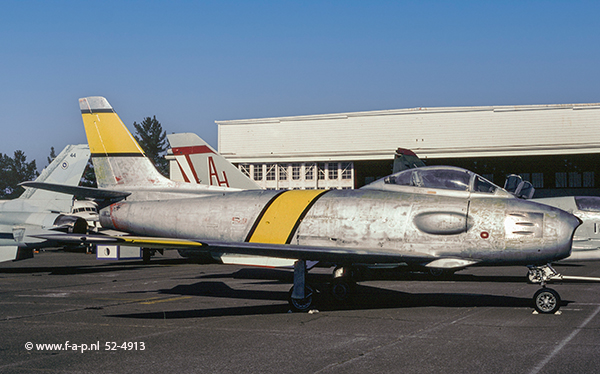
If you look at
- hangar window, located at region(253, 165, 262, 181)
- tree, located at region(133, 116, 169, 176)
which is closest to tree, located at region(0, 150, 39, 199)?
tree, located at region(133, 116, 169, 176)

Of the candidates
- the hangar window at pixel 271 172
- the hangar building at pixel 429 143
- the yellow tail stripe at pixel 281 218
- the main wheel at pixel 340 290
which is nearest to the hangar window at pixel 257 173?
the hangar building at pixel 429 143

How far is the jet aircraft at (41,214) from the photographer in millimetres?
20156

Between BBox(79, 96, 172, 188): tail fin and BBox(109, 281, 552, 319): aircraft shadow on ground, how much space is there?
363cm

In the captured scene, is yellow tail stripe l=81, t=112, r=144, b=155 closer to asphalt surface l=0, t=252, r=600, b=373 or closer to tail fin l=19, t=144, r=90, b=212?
asphalt surface l=0, t=252, r=600, b=373

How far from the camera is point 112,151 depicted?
16234 mm

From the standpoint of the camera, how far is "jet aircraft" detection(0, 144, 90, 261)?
20.2 metres

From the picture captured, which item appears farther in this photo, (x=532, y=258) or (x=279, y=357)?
(x=532, y=258)

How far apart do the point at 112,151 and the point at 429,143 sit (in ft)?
100

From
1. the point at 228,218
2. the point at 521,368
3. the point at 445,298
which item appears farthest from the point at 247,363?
the point at 445,298

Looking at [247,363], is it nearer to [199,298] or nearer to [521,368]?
[521,368]

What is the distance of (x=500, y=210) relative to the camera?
9977mm

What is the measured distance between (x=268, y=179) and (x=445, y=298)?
1364 inches

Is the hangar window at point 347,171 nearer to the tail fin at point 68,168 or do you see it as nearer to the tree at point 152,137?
the tail fin at point 68,168

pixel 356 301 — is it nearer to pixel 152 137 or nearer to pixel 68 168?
pixel 68 168
